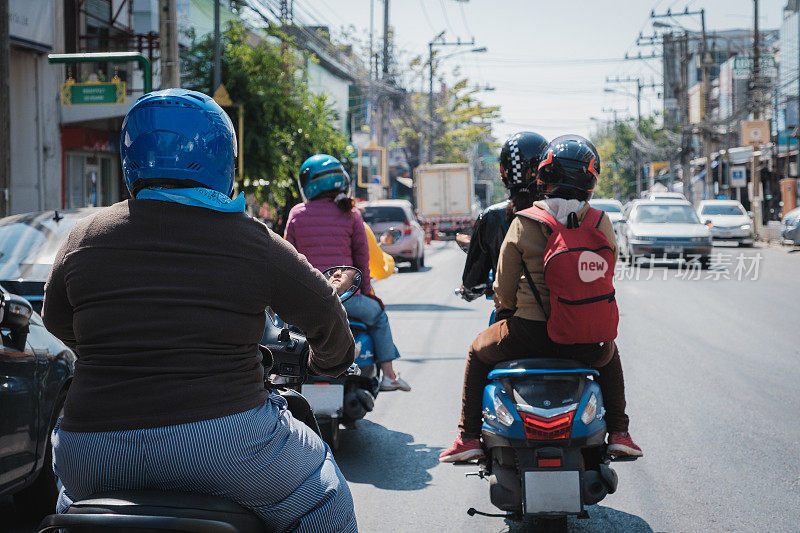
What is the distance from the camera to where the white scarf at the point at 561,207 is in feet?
12.8

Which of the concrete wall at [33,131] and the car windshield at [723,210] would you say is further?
the car windshield at [723,210]

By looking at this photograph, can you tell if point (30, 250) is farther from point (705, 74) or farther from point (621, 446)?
point (705, 74)

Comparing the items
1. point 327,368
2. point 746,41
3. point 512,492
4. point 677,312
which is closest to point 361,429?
point 512,492

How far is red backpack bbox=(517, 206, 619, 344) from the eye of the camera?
3723mm

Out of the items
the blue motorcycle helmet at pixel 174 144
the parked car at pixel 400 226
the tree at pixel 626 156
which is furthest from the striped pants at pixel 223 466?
the tree at pixel 626 156

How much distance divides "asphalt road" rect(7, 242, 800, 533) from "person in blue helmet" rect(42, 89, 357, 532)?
2421 millimetres

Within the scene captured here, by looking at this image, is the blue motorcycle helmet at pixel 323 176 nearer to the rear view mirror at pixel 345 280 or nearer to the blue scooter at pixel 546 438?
the blue scooter at pixel 546 438

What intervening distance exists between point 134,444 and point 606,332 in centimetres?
223

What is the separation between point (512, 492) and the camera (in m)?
3.86

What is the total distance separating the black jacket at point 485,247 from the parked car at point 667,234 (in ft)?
56.3

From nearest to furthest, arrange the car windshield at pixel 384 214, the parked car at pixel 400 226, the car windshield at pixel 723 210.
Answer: the parked car at pixel 400 226 < the car windshield at pixel 384 214 < the car windshield at pixel 723 210

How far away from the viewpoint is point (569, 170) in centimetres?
398

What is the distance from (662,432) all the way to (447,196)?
112 ft

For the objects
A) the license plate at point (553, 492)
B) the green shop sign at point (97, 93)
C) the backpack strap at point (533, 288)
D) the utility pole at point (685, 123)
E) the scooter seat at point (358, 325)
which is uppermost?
the utility pole at point (685, 123)
